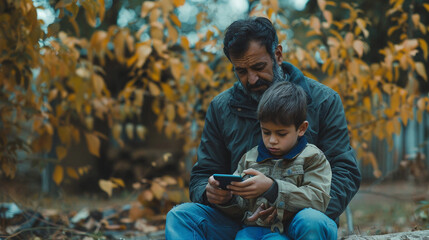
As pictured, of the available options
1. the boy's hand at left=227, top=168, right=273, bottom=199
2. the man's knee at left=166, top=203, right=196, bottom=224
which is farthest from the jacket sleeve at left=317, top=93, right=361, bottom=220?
the man's knee at left=166, top=203, right=196, bottom=224

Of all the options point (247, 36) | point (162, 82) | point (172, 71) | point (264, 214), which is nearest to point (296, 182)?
point (264, 214)

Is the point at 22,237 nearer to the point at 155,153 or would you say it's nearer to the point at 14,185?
the point at 14,185

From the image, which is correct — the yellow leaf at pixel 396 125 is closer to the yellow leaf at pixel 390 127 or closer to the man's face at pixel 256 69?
the yellow leaf at pixel 390 127

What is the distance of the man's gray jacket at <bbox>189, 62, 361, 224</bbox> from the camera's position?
7.79ft

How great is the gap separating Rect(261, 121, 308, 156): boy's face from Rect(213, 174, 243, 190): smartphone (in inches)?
9.2

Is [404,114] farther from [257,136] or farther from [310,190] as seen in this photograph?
[310,190]

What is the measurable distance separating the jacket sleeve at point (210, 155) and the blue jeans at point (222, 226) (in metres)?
0.23

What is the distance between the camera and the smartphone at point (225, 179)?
2.04 meters

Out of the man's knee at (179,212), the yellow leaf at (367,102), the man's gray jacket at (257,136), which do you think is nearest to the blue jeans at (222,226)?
the man's knee at (179,212)

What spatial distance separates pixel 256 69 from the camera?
2.50 metres

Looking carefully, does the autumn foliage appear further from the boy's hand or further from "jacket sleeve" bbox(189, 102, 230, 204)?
the boy's hand

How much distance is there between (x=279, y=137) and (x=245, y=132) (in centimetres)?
41

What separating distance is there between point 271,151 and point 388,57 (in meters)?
2.22

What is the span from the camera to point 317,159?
2.17m
